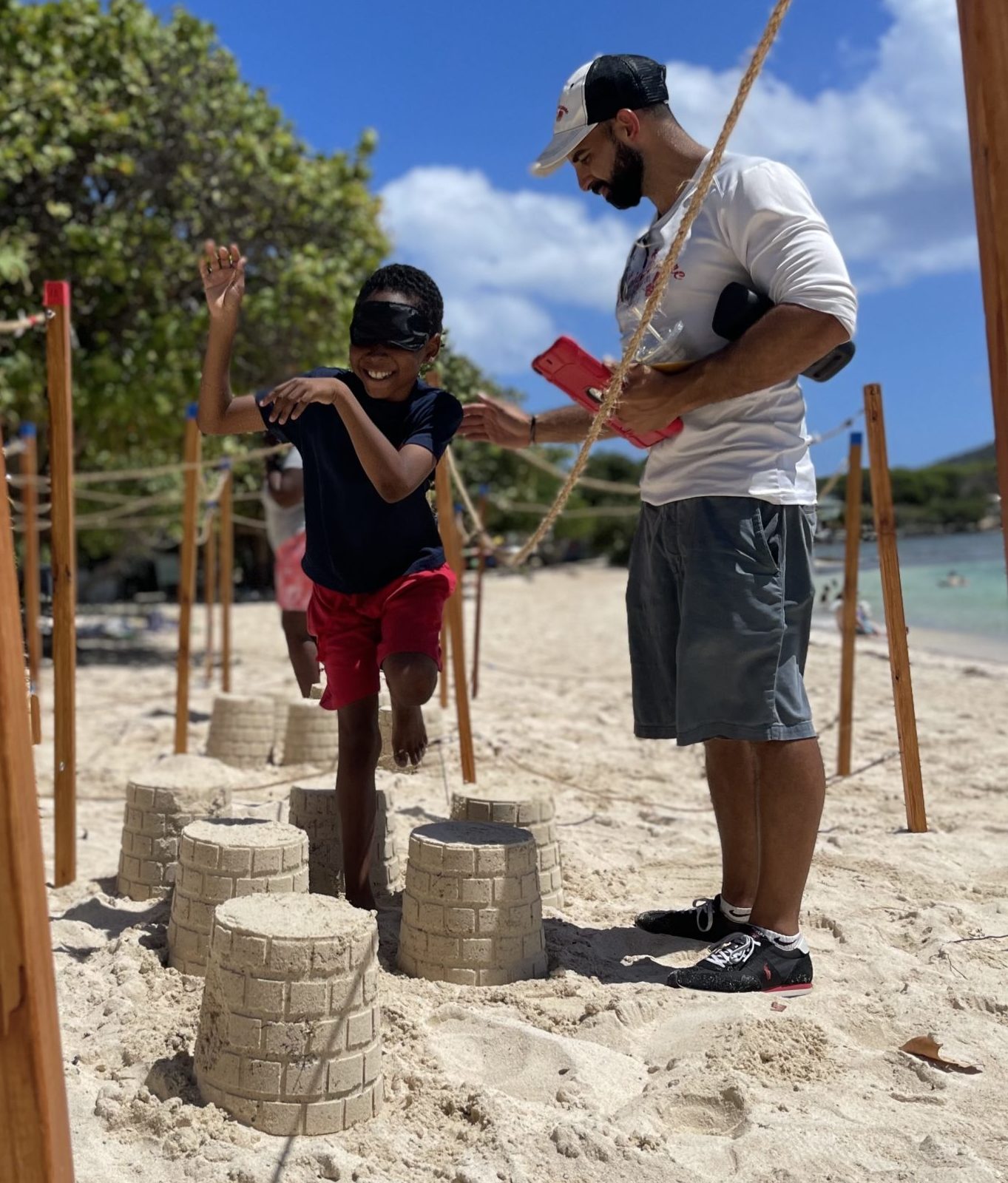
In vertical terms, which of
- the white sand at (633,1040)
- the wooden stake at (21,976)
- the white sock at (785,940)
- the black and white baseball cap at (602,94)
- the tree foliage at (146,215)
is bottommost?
the white sand at (633,1040)

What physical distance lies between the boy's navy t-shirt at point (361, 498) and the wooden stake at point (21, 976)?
1.33m

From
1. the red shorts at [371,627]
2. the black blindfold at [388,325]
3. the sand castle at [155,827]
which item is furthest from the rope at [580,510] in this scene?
the sand castle at [155,827]

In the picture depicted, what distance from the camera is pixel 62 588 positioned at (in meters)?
3.33

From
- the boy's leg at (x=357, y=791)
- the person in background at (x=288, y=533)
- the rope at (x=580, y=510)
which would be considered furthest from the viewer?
the rope at (x=580, y=510)

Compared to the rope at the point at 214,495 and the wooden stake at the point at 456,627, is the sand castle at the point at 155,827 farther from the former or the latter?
the rope at the point at 214,495

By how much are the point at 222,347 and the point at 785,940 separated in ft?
6.23

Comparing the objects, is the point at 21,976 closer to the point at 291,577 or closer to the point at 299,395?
the point at 299,395

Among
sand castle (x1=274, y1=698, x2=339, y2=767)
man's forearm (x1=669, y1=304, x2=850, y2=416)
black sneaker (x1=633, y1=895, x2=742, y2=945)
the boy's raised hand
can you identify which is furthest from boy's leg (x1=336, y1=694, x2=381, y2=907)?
sand castle (x1=274, y1=698, x2=339, y2=767)

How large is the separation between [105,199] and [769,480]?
8667 mm

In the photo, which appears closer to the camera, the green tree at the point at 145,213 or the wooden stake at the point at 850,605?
the wooden stake at the point at 850,605

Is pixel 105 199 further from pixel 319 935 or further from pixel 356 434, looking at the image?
pixel 319 935

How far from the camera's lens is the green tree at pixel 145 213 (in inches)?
341

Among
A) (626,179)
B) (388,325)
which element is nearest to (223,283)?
(388,325)

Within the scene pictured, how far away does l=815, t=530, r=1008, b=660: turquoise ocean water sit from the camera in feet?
18.0
